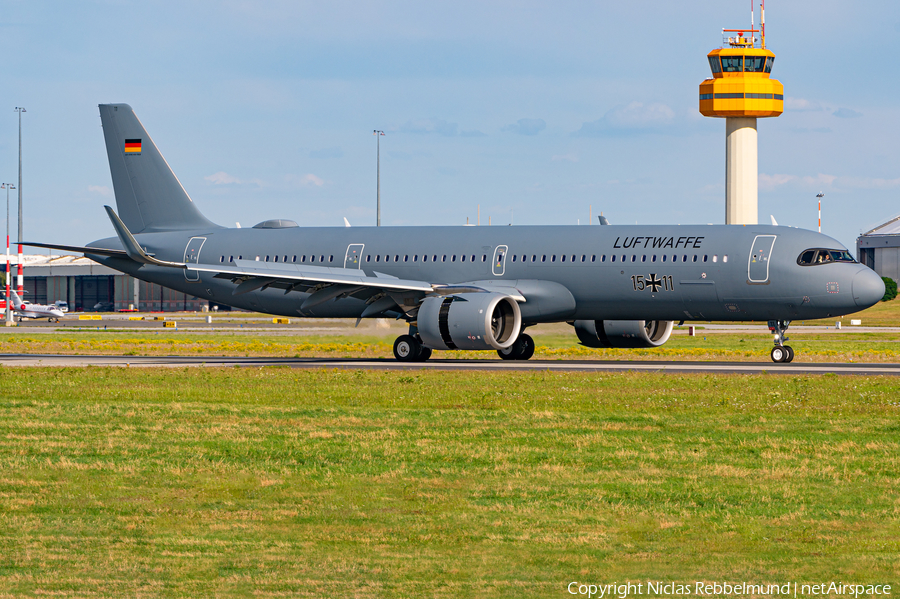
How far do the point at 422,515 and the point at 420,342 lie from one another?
82.7 feet

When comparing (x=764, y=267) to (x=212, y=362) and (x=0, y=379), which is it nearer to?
(x=212, y=362)

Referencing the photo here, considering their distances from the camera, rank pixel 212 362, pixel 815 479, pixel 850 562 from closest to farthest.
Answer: pixel 850 562 < pixel 815 479 < pixel 212 362

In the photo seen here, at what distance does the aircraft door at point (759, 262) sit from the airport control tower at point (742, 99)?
55425mm

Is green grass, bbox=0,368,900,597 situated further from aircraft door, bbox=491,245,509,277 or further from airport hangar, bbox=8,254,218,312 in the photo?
airport hangar, bbox=8,254,218,312

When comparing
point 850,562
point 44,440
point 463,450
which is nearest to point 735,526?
point 850,562

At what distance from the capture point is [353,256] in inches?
Answer: 1547

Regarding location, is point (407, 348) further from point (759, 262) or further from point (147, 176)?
point (147, 176)

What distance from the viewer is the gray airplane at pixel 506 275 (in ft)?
107

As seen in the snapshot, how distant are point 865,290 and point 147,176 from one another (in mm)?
27062

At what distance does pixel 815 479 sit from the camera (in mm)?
13000

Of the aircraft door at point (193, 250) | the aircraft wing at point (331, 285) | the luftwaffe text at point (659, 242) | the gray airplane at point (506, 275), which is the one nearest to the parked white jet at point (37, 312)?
the gray airplane at point (506, 275)

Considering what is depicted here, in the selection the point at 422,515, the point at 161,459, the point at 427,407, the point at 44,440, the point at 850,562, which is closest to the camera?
the point at 850,562

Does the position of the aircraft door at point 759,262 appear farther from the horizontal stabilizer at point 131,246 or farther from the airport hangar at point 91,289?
the airport hangar at point 91,289

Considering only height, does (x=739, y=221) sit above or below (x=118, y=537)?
above
